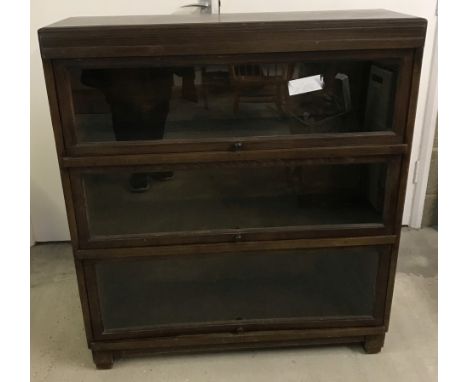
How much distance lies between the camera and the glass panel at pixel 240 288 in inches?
52.6

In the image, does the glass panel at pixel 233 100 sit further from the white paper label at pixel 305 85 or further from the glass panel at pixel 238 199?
the glass panel at pixel 238 199

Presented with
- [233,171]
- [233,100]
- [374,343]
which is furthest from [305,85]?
[374,343]

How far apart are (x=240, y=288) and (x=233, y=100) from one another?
578mm

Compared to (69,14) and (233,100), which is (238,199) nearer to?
(233,100)

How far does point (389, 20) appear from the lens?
104 centimetres

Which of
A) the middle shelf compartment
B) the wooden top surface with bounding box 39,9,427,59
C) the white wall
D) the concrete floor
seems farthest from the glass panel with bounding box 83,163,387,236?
the white wall

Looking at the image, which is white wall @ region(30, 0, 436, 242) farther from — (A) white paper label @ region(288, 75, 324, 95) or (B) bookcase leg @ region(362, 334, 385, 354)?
(B) bookcase leg @ region(362, 334, 385, 354)

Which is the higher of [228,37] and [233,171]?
[228,37]

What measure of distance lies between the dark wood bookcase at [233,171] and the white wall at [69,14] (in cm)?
40

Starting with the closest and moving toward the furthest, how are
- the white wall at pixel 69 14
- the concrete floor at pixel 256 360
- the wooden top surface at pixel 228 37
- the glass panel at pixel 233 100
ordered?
the wooden top surface at pixel 228 37 < the glass panel at pixel 233 100 < the concrete floor at pixel 256 360 < the white wall at pixel 69 14

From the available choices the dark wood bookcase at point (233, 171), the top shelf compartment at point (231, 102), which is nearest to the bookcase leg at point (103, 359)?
the dark wood bookcase at point (233, 171)

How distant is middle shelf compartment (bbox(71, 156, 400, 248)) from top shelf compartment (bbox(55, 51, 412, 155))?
7 cm

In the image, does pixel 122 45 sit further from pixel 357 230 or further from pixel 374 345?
pixel 374 345

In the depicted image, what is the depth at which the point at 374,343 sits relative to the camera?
1.38 metres
